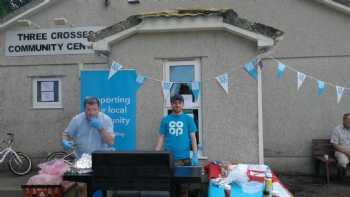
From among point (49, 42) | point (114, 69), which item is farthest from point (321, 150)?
point (49, 42)

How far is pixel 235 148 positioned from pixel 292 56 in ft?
12.2

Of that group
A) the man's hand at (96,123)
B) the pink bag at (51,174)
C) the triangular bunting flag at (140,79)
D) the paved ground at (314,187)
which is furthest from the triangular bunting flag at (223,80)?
the pink bag at (51,174)

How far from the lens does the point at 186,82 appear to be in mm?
7789

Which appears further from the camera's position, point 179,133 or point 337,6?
point 337,6

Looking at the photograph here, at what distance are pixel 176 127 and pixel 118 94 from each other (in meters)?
2.25

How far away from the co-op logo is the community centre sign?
19.5 feet

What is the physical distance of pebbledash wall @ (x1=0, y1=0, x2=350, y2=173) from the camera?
7664 millimetres

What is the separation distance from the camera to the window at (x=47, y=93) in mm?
11547

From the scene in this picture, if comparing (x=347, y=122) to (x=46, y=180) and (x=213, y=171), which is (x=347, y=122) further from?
A: (x=46, y=180)

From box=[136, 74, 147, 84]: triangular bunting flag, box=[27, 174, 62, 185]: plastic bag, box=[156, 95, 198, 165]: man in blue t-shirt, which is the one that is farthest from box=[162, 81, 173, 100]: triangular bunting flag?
box=[27, 174, 62, 185]: plastic bag

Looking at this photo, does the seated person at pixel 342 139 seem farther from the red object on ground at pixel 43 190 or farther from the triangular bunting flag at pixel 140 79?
the red object on ground at pixel 43 190

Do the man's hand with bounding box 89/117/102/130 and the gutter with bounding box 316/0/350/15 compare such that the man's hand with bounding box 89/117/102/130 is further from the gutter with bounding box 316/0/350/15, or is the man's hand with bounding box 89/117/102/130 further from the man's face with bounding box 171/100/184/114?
the gutter with bounding box 316/0/350/15

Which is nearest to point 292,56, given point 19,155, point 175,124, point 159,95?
point 159,95

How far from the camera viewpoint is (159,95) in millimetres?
7902
